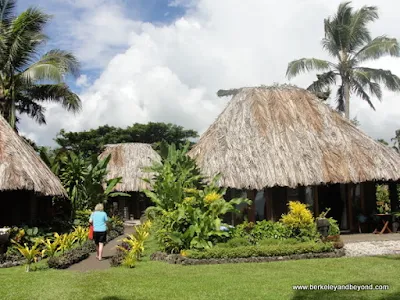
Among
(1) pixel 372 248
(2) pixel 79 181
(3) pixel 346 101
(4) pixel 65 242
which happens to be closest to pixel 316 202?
(1) pixel 372 248

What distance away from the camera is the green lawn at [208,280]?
6.61 m

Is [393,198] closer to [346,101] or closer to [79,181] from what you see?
[346,101]

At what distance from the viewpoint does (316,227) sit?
12.1 metres

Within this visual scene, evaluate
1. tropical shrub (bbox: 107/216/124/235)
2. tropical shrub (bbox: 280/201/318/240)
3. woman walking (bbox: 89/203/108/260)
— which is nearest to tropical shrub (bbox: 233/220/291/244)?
tropical shrub (bbox: 280/201/318/240)

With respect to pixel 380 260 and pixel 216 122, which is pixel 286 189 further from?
pixel 380 260

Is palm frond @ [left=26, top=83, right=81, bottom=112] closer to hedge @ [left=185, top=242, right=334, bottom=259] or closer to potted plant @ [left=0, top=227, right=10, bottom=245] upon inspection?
potted plant @ [left=0, top=227, right=10, bottom=245]

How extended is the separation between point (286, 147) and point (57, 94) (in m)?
10.5

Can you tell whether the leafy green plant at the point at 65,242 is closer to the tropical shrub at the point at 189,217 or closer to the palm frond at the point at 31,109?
the tropical shrub at the point at 189,217

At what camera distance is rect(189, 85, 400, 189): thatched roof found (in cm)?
1388

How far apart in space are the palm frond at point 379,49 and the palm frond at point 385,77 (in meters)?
0.74

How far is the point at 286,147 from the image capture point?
48.2ft

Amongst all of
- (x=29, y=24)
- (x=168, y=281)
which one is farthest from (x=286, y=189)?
(x=29, y=24)

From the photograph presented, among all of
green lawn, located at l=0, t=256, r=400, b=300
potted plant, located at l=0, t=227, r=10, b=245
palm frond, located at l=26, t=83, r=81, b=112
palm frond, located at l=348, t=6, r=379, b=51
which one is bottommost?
green lawn, located at l=0, t=256, r=400, b=300

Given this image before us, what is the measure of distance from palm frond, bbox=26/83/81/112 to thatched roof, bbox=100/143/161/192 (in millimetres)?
6494
